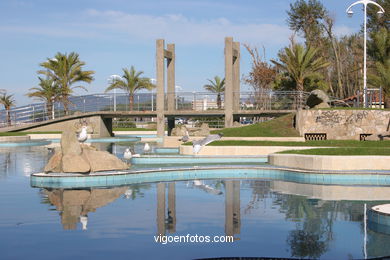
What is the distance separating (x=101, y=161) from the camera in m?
16.8

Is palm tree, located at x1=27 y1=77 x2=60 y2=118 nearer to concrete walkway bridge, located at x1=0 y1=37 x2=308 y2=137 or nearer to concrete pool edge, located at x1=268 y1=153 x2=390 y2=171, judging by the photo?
concrete walkway bridge, located at x1=0 y1=37 x2=308 y2=137

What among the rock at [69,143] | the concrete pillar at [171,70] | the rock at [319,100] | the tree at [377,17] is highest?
the tree at [377,17]

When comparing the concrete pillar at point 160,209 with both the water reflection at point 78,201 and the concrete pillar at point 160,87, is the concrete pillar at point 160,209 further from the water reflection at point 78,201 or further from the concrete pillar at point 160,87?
the concrete pillar at point 160,87

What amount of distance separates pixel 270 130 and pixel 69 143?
44.6 ft

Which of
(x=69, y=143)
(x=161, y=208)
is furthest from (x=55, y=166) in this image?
(x=161, y=208)

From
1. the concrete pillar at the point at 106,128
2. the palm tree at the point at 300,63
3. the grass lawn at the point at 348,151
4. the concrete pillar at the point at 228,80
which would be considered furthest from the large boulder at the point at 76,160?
the palm tree at the point at 300,63

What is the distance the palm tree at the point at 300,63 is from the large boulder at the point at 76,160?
92.2ft

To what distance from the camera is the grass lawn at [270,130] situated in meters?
26.8

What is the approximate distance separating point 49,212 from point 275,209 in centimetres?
486

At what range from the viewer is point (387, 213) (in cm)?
1025

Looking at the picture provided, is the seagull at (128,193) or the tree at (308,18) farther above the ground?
the tree at (308,18)

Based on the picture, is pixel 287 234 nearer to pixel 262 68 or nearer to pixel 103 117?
pixel 103 117

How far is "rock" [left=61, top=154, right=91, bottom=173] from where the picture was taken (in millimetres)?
15859

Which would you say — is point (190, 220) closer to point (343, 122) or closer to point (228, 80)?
point (343, 122)
